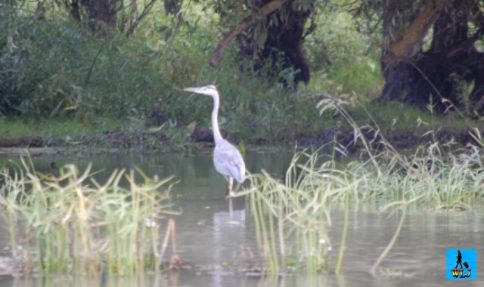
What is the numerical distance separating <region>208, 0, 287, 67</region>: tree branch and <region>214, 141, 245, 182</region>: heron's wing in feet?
5.90

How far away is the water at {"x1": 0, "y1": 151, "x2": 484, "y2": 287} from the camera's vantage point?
296 inches

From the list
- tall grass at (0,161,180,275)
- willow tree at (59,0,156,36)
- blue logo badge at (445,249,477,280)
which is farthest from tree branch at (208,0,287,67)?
tall grass at (0,161,180,275)

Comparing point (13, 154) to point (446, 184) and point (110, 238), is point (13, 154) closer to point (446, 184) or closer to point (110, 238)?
point (446, 184)

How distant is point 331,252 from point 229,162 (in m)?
3.63

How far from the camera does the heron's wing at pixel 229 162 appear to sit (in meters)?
11.8

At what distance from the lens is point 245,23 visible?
14547 millimetres

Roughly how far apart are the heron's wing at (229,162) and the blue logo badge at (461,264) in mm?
3447

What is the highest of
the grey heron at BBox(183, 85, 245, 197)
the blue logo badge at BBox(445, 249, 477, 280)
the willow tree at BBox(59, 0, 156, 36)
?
the willow tree at BBox(59, 0, 156, 36)

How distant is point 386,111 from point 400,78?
121cm

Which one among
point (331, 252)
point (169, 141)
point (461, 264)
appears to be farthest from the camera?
point (169, 141)

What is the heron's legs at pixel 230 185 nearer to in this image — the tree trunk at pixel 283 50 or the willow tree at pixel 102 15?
the tree trunk at pixel 283 50

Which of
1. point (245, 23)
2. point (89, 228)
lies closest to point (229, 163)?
point (245, 23)

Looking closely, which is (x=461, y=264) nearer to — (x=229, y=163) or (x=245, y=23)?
(x=229, y=163)

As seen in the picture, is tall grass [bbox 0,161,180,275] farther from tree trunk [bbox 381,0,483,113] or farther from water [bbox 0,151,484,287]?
tree trunk [bbox 381,0,483,113]
